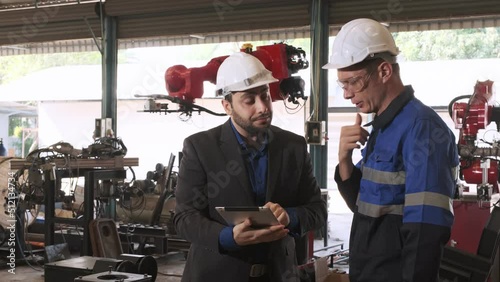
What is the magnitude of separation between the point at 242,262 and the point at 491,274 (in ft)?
4.44

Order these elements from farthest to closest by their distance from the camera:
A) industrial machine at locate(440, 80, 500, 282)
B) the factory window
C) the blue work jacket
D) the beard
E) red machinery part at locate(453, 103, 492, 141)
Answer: the factory window < red machinery part at locate(453, 103, 492, 141) < industrial machine at locate(440, 80, 500, 282) < the beard < the blue work jacket

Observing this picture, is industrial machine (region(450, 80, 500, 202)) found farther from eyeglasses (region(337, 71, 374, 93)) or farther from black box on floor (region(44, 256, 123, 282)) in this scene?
eyeglasses (region(337, 71, 374, 93))

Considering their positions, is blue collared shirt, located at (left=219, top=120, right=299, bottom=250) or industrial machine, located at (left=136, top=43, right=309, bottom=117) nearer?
blue collared shirt, located at (left=219, top=120, right=299, bottom=250)

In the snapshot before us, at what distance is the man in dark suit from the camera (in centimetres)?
211

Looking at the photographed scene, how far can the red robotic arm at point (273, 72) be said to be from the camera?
15.3ft

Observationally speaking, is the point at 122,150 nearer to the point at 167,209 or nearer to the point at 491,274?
the point at 167,209

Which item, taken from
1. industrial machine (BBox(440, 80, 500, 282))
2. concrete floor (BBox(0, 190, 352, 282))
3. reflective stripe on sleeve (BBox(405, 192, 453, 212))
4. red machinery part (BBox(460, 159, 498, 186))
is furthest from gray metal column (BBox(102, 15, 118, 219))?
reflective stripe on sleeve (BBox(405, 192, 453, 212))

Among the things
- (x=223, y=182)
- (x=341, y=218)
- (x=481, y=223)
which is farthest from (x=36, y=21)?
(x=223, y=182)

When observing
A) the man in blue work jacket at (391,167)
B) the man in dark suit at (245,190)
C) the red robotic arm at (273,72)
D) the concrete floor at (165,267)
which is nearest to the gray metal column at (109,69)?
the concrete floor at (165,267)

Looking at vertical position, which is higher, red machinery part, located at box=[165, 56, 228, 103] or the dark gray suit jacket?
red machinery part, located at box=[165, 56, 228, 103]

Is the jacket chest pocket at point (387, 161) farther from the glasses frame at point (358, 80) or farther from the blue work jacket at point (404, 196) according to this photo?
the glasses frame at point (358, 80)

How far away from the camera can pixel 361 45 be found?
1.81 m

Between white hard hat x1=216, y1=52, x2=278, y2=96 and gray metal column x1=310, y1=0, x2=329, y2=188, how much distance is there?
458 cm

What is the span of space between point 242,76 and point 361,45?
0.66m
